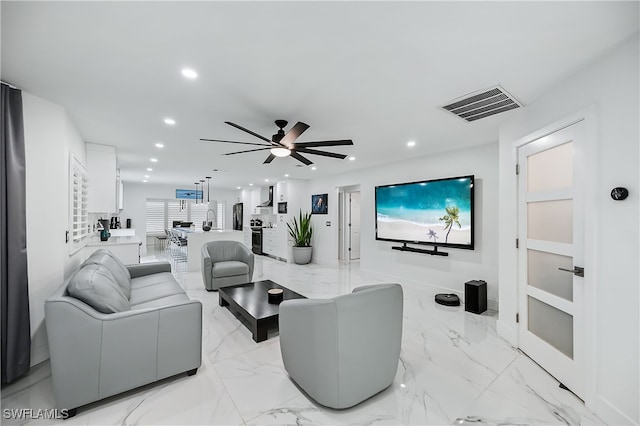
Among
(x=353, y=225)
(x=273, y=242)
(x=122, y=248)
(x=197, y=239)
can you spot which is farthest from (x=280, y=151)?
(x=273, y=242)

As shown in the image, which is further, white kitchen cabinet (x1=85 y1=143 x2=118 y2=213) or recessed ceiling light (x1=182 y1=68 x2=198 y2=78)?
white kitchen cabinet (x1=85 y1=143 x2=118 y2=213)

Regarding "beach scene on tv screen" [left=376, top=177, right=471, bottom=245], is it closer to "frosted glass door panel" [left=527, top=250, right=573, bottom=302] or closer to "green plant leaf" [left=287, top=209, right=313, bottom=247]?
"frosted glass door panel" [left=527, top=250, right=573, bottom=302]

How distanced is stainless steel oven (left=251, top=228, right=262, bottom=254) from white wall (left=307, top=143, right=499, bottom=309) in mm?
3388

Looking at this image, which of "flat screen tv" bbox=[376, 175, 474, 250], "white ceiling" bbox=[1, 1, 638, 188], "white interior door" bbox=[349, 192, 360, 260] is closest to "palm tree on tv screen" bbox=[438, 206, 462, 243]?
"flat screen tv" bbox=[376, 175, 474, 250]

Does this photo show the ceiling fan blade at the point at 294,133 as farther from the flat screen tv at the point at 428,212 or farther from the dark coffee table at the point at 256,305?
the flat screen tv at the point at 428,212

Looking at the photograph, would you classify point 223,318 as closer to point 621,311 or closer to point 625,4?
point 621,311

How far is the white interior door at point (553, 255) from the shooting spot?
208cm

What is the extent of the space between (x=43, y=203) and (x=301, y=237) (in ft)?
18.0

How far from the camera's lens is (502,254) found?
120 inches

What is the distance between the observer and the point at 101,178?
430cm

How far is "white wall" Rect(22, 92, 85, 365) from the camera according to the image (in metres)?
2.44

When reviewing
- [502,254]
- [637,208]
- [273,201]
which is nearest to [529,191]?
[502,254]

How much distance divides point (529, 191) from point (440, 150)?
203 cm

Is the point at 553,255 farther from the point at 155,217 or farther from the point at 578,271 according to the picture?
the point at 155,217
